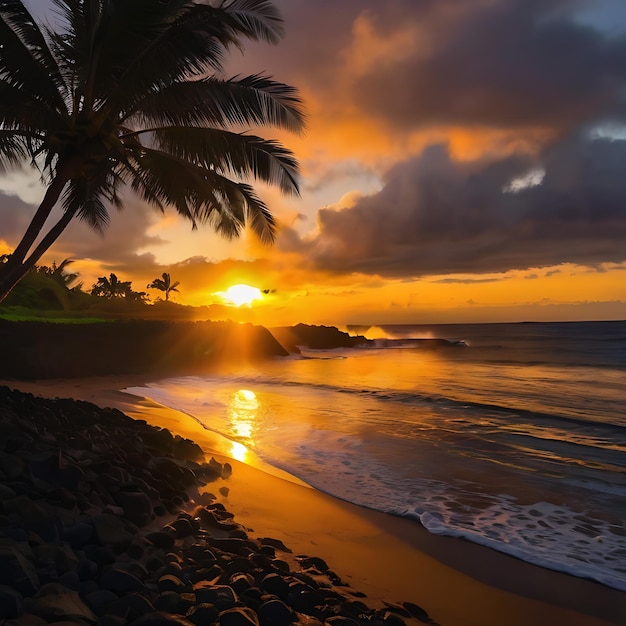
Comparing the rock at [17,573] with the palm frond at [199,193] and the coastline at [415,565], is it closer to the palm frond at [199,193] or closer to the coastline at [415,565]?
the coastline at [415,565]

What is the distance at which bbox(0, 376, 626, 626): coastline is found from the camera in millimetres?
3863

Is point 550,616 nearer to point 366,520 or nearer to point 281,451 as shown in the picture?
point 366,520

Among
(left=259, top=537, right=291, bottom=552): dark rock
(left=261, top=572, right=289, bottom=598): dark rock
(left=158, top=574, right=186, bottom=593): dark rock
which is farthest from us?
(left=259, top=537, right=291, bottom=552): dark rock

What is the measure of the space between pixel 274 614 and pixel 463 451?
23.7 ft

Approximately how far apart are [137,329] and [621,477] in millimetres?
23960

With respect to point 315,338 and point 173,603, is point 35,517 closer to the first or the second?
point 173,603

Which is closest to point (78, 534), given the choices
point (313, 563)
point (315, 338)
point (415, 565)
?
point (313, 563)

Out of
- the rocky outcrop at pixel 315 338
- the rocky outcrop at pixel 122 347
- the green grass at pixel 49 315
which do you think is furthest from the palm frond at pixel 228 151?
the rocky outcrop at pixel 315 338

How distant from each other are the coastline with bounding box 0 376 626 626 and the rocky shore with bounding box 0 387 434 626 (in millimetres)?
325

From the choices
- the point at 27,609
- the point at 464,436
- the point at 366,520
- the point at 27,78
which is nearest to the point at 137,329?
the point at 27,78

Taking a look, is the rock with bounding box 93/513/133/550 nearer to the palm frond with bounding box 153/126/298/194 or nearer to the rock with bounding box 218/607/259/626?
the rock with bounding box 218/607/259/626

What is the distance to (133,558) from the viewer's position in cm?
363

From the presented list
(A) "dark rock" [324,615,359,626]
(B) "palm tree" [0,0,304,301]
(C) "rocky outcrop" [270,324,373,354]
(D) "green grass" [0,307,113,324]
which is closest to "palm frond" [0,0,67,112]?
(B) "palm tree" [0,0,304,301]

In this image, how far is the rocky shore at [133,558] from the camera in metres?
2.83
